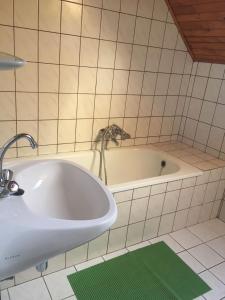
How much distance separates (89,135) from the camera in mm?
2152

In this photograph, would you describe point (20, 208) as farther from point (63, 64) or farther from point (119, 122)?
point (119, 122)

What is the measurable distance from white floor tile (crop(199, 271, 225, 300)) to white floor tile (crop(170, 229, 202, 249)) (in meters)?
0.27

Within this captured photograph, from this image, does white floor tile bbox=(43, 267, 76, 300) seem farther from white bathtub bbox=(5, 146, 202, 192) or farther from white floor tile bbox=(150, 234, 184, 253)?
white bathtub bbox=(5, 146, 202, 192)

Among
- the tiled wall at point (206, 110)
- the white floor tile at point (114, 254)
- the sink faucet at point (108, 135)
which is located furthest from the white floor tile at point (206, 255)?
the sink faucet at point (108, 135)

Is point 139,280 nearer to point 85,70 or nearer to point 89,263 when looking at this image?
point 89,263

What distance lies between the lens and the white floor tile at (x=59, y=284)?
145 centimetres

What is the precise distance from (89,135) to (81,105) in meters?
0.27

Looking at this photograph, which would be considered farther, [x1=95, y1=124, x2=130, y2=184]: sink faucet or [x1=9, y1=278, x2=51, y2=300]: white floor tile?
[x1=95, y1=124, x2=130, y2=184]: sink faucet

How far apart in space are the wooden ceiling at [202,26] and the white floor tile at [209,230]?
4.68 feet

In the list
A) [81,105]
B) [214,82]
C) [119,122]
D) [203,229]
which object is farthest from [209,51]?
[203,229]

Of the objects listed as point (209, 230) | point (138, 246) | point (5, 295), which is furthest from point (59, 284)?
point (209, 230)

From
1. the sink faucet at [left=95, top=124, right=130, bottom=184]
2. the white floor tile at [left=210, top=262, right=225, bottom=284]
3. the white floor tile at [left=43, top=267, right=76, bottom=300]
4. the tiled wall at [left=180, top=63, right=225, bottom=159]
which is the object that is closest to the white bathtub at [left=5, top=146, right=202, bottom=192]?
the sink faucet at [left=95, top=124, right=130, bottom=184]

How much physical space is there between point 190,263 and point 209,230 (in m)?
0.48

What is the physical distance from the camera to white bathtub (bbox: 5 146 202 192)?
2.09 metres
